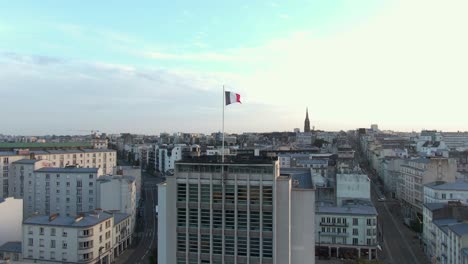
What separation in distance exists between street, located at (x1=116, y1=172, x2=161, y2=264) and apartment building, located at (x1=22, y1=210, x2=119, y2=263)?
6241mm

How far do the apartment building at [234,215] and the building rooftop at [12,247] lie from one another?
31.9 m

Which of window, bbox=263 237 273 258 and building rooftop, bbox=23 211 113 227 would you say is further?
building rooftop, bbox=23 211 113 227

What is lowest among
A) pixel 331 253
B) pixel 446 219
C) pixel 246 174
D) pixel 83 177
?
pixel 331 253

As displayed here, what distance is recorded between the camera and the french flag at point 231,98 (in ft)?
89.8

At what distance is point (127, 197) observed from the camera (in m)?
62.4

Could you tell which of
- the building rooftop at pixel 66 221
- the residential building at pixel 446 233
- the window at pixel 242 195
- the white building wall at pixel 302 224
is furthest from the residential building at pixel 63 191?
the residential building at pixel 446 233

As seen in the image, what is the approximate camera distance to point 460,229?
43094 mm

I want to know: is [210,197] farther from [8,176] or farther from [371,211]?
[8,176]

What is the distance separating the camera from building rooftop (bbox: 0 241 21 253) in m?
48.9

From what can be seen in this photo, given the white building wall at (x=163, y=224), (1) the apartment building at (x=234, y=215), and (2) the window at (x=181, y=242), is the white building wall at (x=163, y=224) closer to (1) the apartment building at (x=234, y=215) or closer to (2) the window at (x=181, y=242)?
(1) the apartment building at (x=234, y=215)

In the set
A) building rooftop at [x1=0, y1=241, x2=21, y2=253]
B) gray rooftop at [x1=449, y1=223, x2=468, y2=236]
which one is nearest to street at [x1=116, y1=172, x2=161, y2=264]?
building rooftop at [x1=0, y1=241, x2=21, y2=253]

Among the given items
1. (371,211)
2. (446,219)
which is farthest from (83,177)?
(446,219)

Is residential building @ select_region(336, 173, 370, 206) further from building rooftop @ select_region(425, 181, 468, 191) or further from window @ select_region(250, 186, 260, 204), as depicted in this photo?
window @ select_region(250, 186, 260, 204)

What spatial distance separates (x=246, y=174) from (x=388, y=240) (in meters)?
45.1
